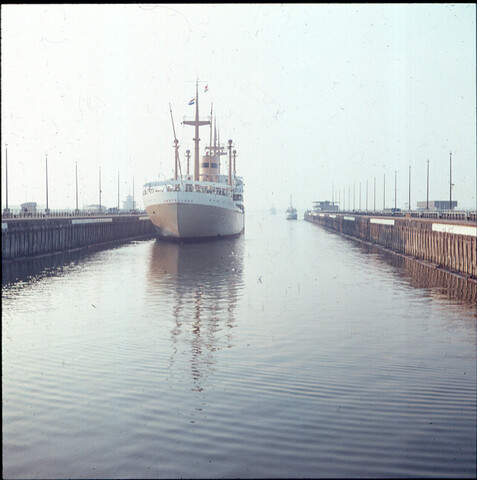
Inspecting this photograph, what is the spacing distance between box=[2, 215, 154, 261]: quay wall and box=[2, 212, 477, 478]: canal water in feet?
59.1

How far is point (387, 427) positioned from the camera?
36.1ft

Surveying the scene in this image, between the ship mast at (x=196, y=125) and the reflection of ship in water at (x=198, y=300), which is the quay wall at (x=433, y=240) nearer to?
the reflection of ship in water at (x=198, y=300)

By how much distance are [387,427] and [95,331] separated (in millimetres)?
12965

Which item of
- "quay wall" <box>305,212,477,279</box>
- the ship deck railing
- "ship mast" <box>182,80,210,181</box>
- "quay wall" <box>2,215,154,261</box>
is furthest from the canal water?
"ship mast" <box>182,80,210,181</box>

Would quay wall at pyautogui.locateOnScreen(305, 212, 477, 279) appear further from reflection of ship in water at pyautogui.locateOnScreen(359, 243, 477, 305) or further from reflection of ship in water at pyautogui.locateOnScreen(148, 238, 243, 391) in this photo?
reflection of ship in water at pyautogui.locateOnScreen(148, 238, 243, 391)

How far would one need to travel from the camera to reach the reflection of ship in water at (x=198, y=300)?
57.0 feet

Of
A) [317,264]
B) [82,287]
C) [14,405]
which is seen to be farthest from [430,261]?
[14,405]

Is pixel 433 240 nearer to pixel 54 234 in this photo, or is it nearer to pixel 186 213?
pixel 186 213

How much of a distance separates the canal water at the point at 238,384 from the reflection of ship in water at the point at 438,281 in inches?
15.6

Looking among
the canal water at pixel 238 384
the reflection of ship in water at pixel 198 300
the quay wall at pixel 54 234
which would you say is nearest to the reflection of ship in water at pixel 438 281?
the canal water at pixel 238 384

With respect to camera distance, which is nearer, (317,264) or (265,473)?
(265,473)

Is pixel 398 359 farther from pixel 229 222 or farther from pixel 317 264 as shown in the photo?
pixel 229 222

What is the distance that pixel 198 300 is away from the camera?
28766 millimetres

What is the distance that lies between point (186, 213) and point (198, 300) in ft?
145
